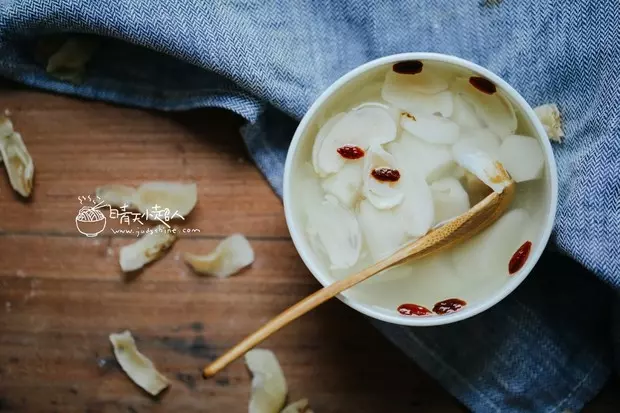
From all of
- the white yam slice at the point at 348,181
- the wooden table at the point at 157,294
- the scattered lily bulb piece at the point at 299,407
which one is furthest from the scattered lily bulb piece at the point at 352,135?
the scattered lily bulb piece at the point at 299,407

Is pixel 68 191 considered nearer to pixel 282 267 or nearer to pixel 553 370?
pixel 282 267

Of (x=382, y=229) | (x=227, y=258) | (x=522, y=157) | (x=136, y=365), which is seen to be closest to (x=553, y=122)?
(x=522, y=157)

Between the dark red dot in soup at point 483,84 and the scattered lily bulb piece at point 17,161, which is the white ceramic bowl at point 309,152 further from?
the scattered lily bulb piece at point 17,161

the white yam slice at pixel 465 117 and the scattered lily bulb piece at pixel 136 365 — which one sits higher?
the white yam slice at pixel 465 117

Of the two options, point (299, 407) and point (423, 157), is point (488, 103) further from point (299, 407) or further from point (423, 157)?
point (299, 407)

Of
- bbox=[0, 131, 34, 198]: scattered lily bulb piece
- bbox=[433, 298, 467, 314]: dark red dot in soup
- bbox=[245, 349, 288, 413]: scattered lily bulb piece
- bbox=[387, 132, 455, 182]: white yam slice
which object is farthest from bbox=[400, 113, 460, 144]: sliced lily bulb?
bbox=[0, 131, 34, 198]: scattered lily bulb piece

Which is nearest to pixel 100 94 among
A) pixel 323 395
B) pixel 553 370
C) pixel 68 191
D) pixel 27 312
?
pixel 68 191
